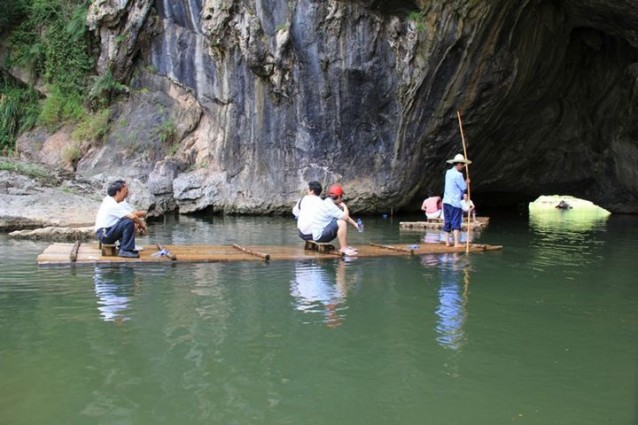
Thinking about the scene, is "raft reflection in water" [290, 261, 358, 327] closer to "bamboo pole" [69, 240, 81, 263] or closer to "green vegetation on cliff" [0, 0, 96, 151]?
"bamboo pole" [69, 240, 81, 263]

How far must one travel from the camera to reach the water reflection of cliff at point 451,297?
5.39 meters

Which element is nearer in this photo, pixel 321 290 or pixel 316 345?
pixel 316 345

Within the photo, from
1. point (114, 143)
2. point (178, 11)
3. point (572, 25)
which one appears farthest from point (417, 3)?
point (114, 143)

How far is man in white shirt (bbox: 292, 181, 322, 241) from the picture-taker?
991 centimetres

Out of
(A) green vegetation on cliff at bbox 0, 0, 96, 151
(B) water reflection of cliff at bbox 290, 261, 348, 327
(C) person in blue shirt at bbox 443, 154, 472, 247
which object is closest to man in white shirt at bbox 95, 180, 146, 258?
(B) water reflection of cliff at bbox 290, 261, 348, 327

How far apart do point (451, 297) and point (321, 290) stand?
1.47 m

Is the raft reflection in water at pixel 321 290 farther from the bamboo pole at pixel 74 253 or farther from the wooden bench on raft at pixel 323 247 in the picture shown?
the bamboo pole at pixel 74 253

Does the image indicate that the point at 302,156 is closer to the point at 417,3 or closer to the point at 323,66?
the point at 323,66

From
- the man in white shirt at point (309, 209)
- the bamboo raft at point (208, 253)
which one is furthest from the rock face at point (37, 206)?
the man in white shirt at point (309, 209)

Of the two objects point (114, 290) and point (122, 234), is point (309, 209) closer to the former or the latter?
Result: point (122, 234)

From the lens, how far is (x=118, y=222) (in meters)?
8.81

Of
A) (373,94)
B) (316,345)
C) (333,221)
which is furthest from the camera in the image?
(373,94)

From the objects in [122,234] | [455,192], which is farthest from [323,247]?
[122,234]

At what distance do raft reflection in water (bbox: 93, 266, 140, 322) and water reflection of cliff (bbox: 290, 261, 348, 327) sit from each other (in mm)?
1745
